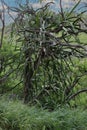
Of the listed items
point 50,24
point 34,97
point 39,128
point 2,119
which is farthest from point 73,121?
point 50,24

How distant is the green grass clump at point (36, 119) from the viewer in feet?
17.2

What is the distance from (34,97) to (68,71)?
0.72 m

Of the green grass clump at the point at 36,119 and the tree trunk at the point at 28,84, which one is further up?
the tree trunk at the point at 28,84

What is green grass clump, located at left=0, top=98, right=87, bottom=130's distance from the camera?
524 cm

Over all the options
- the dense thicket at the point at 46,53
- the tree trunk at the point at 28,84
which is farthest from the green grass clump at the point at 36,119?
the tree trunk at the point at 28,84

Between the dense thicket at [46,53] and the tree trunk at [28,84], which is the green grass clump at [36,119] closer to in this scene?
the dense thicket at [46,53]

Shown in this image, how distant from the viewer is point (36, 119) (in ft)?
17.5

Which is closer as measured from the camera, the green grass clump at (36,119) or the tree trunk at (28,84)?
the green grass clump at (36,119)

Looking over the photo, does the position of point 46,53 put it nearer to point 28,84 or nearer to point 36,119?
point 28,84

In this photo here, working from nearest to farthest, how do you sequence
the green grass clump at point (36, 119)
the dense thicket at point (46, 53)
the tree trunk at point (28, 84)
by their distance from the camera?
the green grass clump at point (36, 119)
the dense thicket at point (46, 53)
the tree trunk at point (28, 84)

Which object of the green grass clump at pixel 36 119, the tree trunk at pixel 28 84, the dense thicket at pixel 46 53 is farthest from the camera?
the tree trunk at pixel 28 84

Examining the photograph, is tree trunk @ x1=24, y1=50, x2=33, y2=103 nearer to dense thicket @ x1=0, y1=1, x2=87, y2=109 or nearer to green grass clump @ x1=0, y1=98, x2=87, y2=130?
dense thicket @ x1=0, y1=1, x2=87, y2=109

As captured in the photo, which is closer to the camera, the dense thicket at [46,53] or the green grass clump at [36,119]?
the green grass clump at [36,119]

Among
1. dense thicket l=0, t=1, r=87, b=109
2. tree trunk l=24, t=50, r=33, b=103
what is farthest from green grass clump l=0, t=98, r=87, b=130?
tree trunk l=24, t=50, r=33, b=103
